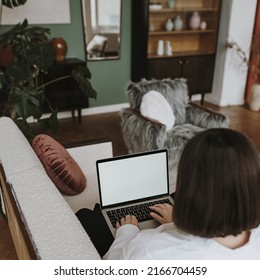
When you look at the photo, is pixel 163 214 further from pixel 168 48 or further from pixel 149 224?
pixel 168 48

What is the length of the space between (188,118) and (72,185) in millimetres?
1626

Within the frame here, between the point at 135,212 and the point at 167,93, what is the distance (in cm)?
167

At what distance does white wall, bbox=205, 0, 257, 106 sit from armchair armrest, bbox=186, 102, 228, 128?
6.02ft

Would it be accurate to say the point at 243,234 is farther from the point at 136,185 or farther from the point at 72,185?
the point at 72,185

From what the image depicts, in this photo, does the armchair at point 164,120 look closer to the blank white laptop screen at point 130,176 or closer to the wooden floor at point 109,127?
the wooden floor at point 109,127

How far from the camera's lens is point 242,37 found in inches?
175

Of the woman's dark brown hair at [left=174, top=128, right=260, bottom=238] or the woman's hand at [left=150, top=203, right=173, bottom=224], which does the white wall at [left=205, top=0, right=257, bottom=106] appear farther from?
the woman's dark brown hair at [left=174, top=128, right=260, bottom=238]

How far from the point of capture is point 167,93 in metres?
2.85

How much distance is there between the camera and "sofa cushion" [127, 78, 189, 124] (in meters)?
2.75

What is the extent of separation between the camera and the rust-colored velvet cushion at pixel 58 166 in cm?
154

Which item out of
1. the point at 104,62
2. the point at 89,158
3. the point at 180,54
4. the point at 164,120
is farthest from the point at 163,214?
the point at 180,54

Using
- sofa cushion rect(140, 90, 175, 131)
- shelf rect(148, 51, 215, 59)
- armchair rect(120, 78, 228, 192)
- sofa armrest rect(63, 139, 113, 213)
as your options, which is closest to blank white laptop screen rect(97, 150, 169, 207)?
sofa armrest rect(63, 139, 113, 213)
